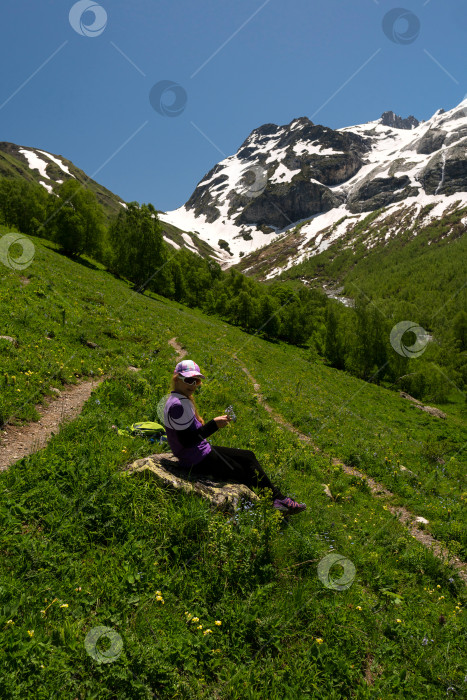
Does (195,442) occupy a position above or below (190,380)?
below

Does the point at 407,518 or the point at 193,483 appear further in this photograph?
the point at 407,518

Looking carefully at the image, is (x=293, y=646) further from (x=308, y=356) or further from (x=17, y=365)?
(x=308, y=356)

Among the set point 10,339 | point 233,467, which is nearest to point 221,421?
point 233,467

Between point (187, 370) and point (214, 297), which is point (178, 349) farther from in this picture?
point (214, 297)

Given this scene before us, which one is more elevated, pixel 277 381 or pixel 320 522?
pixel 277 381

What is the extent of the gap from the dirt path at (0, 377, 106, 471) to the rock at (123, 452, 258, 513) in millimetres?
2322

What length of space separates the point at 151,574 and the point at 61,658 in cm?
135

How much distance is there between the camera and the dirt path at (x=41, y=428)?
6527 millimetres

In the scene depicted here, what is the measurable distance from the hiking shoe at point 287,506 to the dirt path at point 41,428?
4827 millimetres

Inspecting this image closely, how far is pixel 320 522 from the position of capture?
7.04 m

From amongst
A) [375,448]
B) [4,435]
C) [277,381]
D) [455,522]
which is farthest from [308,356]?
[4,435]

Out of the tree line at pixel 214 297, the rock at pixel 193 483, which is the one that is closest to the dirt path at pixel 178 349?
the rock at pixel 193 483

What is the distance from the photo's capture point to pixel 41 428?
25.1 feet

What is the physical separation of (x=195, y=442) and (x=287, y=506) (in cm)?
226
